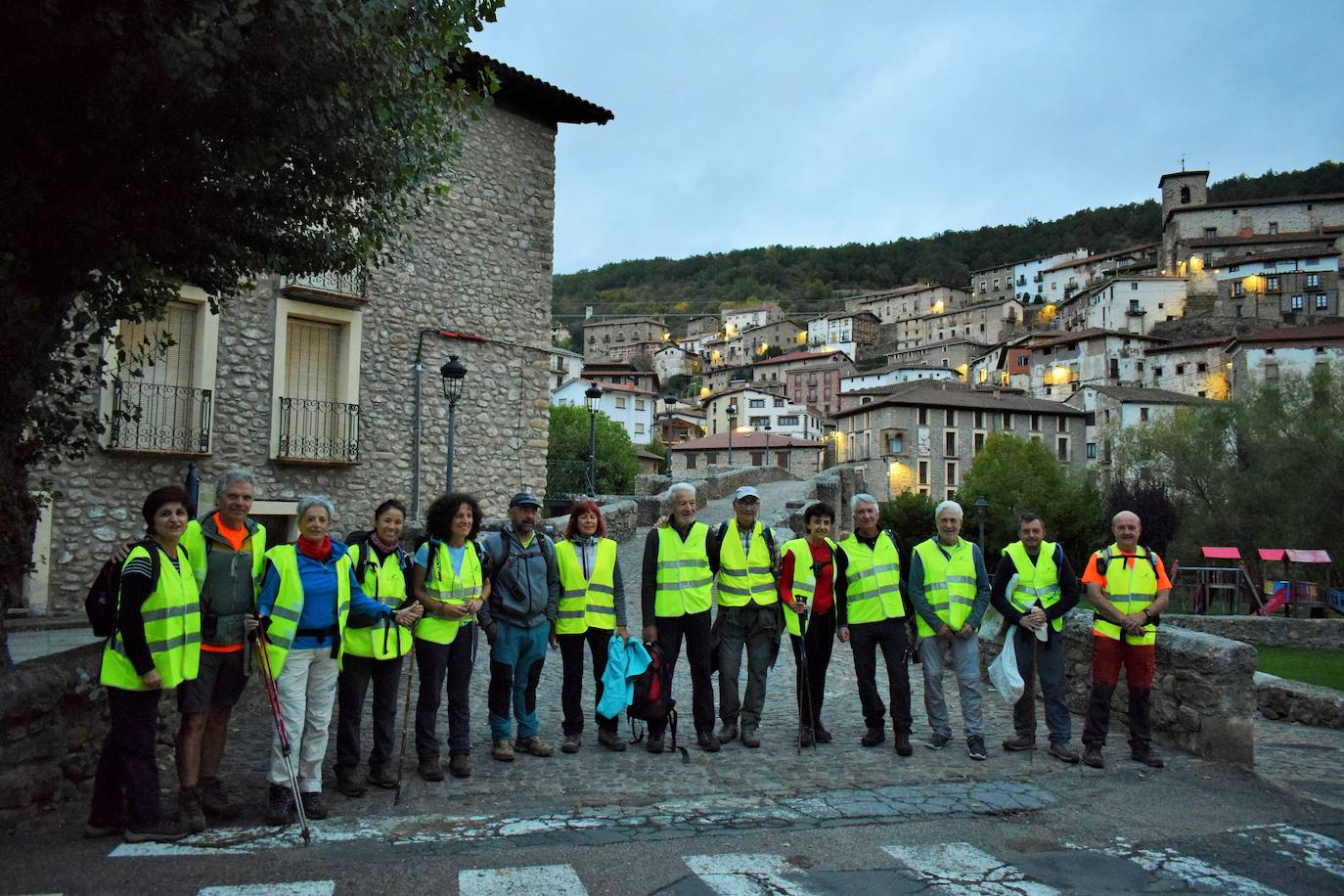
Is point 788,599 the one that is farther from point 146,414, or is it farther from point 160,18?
point 146,414

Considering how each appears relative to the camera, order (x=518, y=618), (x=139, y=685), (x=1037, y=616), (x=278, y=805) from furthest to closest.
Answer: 1. (x=1037, y=616)
2. (x=518, y=618)
3. (x=278, y=805)
4. (x=139, y=685)

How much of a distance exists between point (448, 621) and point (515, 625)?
55cm

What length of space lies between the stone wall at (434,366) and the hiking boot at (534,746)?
26.8 ft

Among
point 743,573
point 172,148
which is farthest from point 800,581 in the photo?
point 172,148

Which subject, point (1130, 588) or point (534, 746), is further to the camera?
point (1130, 588)

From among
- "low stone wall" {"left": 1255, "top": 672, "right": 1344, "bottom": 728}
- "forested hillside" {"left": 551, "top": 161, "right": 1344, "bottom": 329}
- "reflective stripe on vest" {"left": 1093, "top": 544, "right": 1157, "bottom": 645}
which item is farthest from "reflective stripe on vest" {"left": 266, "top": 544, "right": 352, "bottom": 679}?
"forested hillside" {"left": 551, "top": 161, "right": 1344, "bottom": 329}

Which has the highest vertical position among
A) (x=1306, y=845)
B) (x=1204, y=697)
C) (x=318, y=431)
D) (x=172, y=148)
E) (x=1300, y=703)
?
(x=172, y=148)

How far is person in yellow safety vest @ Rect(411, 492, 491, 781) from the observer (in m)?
5.74

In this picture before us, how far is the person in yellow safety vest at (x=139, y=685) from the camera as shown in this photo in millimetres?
4434

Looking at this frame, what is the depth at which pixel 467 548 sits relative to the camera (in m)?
6.01

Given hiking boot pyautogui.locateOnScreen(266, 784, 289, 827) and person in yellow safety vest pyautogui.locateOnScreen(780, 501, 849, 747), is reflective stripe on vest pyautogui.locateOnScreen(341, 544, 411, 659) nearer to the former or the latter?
hiking boot pyautogui.locateOnScreen(266, 784, 289, 827)

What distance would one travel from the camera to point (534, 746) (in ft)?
20.6

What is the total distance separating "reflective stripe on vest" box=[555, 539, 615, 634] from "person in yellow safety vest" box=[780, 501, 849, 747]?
4.48ft

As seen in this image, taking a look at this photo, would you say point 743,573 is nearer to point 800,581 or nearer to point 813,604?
point 800,581
